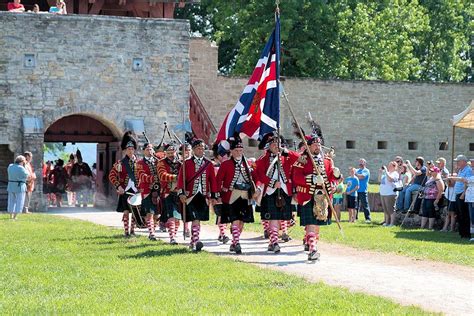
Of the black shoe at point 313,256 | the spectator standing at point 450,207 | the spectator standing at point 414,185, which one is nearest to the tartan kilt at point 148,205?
the black shoe at point 313,256

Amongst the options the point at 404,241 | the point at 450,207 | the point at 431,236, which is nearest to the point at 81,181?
the point at 450,207

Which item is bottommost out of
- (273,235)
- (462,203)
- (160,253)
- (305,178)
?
(160,253)

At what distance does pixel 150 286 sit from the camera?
12695 mm

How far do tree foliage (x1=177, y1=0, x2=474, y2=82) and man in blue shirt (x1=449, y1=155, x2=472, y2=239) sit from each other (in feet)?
72.1

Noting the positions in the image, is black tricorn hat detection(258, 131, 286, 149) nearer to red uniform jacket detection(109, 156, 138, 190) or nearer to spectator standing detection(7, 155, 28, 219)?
red uniform jacket detection(109, 156, 138, 190)

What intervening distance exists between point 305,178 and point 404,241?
472 cm

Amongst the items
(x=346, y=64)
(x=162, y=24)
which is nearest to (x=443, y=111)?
(x=346, y=64)

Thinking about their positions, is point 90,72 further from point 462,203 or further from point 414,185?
point 462,203

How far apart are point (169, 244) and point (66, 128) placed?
54.4 ft

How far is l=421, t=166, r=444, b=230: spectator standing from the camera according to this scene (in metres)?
23.8

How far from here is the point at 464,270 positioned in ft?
49.5

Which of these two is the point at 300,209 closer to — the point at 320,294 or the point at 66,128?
the point at 320,294

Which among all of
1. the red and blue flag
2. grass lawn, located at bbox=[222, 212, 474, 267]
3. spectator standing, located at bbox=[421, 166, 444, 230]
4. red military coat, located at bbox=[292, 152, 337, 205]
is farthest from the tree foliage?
red military coat, located at bbox=[292, 152, 337, 205]

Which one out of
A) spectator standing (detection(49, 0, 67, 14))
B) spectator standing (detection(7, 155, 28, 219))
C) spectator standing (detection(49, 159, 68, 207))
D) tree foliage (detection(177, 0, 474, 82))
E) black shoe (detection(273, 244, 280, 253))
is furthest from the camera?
tree foliage (detection(177, 0, 474, 82))
